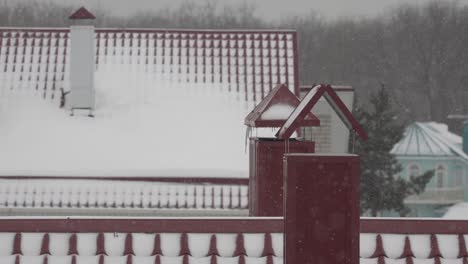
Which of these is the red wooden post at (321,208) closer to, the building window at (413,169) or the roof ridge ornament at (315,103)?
the roof ridge ornament at (315,103)

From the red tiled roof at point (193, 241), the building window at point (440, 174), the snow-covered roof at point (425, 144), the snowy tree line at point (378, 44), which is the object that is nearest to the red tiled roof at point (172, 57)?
the red tiled roof at point (193, 241)

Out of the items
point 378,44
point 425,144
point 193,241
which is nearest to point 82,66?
point 193,241

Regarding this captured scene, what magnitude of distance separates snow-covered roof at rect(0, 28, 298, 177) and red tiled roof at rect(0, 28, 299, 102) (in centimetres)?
2

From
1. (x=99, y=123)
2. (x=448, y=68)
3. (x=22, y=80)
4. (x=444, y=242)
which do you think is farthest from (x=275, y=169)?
(x=448, y=68)

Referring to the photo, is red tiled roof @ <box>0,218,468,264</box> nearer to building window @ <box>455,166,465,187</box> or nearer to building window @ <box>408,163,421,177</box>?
building window @ <box>455,166,465,187</box>

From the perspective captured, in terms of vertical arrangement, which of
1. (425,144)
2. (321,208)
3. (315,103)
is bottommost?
(321,208)

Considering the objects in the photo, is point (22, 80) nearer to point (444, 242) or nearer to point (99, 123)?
point (99, 123)

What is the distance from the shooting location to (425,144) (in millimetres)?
48562

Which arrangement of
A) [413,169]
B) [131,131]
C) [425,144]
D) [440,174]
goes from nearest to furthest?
[131,131]
[440,174]
[425,144]
[413,169]

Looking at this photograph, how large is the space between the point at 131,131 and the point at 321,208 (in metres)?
13.0

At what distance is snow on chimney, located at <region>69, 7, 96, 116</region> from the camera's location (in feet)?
63.7

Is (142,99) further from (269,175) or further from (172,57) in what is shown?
(269,175)

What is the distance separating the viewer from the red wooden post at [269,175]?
381 inches

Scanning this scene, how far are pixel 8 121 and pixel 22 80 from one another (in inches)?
54.0
